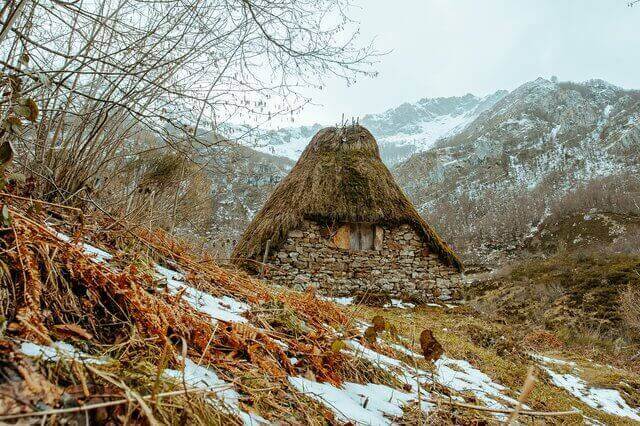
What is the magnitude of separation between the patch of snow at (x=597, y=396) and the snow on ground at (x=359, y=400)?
307 cm

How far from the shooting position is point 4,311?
2.68ft

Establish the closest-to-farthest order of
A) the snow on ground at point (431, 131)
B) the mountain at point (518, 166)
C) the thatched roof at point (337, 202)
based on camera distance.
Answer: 1. the thatched roof at point (337, 202)
2. the mountain at point (518, 166)
3. the snow on ground at point (431, 131)

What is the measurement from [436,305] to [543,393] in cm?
602

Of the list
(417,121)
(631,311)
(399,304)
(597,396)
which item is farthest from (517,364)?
(417,121)

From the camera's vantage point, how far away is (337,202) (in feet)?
29.7

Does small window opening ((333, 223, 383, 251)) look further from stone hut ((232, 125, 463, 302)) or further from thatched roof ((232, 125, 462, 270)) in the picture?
thatched roof ((232, 125, 462, 270))

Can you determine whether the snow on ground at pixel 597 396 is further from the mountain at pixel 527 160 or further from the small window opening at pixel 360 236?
the mountain at pixel 527 160

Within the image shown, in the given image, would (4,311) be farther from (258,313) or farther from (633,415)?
(633,415)

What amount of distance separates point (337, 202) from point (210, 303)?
7.45 metres

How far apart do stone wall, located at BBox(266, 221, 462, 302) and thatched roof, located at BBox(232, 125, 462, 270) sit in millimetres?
247

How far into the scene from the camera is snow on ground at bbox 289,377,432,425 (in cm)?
111

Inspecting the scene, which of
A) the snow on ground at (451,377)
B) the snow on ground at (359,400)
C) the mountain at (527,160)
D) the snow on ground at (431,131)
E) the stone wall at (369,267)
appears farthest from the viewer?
the snow on ground at (431,131)

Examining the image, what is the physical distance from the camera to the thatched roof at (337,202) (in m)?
8.83

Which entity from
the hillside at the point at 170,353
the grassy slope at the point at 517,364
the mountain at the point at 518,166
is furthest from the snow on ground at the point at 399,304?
the mountain at the point at 518,166
